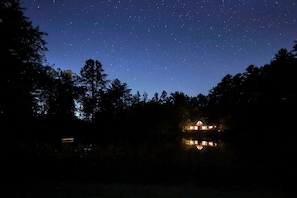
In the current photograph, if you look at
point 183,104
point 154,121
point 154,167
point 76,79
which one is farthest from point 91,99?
point 154,167

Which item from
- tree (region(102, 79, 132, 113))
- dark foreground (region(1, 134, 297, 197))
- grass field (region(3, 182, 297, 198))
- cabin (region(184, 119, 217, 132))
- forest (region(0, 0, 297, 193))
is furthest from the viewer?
cabin (region(184, 119, 217, 132))

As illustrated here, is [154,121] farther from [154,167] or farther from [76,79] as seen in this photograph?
[154,167]

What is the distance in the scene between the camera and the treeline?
11602mm

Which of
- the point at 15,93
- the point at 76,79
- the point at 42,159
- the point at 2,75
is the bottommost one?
the point at 42,159

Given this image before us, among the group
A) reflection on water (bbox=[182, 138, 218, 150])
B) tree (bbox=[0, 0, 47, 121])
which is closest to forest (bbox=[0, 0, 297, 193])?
tree (bbox=[0, 0, 47, 121])

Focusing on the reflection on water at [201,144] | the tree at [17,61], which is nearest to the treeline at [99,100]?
the tree at [17,61]

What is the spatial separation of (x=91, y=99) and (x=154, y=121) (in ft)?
41.6

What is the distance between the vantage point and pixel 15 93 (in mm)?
10469

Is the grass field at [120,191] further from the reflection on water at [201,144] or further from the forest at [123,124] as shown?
the reflection on water at [201,144]

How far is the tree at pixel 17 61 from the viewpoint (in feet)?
35.1

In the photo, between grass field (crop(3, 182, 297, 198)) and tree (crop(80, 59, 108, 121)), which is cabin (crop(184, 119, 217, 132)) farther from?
grass field (crop(3, 182, 297, 198))

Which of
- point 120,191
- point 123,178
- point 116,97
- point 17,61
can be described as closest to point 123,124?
point 116,97

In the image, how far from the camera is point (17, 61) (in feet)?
39.2

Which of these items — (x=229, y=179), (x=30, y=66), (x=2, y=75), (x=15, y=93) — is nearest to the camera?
(x=229, y=179)
